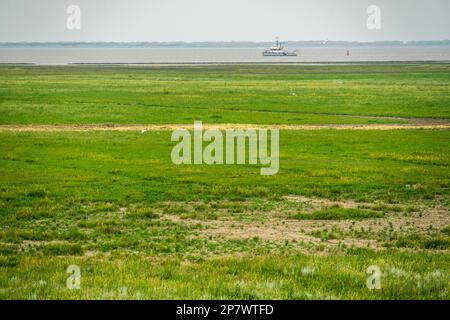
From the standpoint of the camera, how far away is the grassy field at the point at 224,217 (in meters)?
14.1

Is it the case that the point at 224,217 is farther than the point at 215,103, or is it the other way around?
the point at 215,103

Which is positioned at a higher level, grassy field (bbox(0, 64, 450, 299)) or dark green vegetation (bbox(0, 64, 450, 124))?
dark green vegetation (bbox(0, 64, 450, 124))

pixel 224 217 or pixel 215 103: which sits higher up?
pixel 215 103

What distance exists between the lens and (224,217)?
24578mm

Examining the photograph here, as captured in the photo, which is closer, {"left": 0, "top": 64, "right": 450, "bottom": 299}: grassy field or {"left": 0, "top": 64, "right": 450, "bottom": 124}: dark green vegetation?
{"left": 0, "top": 64, "right": 450, "bottom": 299}: grassy field

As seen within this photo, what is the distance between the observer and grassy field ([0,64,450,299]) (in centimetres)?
1414

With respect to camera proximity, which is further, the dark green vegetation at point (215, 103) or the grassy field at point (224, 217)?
the dark green vegetation at point (215, 103)

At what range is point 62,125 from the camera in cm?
5809

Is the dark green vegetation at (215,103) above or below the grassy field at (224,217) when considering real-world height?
above
